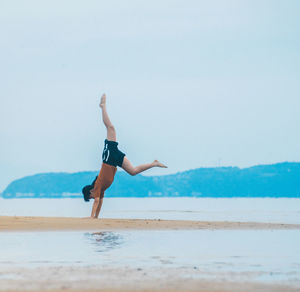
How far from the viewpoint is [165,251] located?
15.2 metres

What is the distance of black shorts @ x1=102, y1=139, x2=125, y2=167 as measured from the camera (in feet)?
77.2

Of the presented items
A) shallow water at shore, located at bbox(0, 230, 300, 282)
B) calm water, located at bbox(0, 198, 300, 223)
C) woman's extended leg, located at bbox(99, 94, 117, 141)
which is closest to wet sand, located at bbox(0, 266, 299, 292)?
shallow water at shore, located at bbox(0, 230, 300, 282)

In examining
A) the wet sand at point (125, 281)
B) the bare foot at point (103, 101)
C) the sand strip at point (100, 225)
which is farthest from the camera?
the bare foot at point (103, 101)

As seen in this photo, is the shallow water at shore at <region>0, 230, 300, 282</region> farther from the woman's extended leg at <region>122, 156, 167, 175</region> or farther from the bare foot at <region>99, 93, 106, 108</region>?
the bare foot at <region>99, 93, 106, 108</region>

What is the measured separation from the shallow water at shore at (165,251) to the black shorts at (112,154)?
3507 millimetres

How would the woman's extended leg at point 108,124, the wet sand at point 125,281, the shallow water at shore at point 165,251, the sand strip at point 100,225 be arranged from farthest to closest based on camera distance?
the woman's extended leg at point 108,124
the sand strip at point 100,225
the shallow water at shore at point 165,251
the wet sand at point 125,281

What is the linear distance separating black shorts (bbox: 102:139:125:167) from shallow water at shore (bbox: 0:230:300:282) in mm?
3507

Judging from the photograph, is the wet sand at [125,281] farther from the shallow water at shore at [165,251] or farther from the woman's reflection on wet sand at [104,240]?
the woman's reflection on wet sand at [104,240]

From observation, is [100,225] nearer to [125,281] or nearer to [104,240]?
[104,240]

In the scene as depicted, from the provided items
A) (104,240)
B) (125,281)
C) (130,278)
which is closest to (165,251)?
(104,240)

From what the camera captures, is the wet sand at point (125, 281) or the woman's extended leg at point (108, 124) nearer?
the wet sand at point (125, 281)

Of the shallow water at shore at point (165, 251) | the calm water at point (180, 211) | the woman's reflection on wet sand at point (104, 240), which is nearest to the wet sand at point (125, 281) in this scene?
the shallow water at shore at point (165, 251)

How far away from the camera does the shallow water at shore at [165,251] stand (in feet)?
41.0

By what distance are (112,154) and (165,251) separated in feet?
28.6
